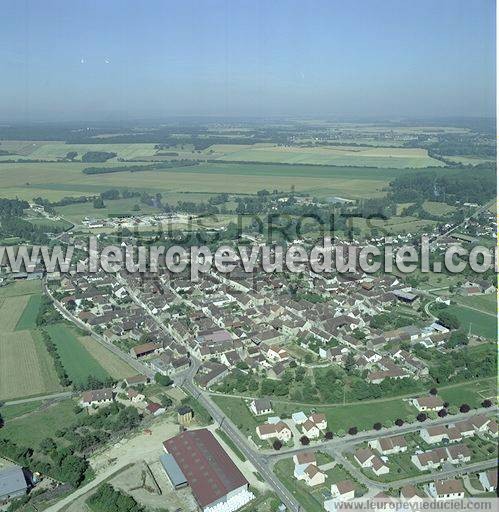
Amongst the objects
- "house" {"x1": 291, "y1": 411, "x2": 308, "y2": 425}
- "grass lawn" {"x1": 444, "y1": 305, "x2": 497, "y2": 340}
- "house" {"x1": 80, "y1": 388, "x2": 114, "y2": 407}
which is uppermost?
"grass lawn" {"x1": 444, "y1": 305, "x2": 497, "y2": 340}

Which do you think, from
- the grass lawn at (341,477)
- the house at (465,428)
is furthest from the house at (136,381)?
the house at (465,428)

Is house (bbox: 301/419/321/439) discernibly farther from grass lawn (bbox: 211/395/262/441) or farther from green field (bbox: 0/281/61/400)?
green field (bbox: 0/281/61/400)

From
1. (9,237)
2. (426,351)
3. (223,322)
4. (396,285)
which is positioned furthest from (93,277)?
(426,351)

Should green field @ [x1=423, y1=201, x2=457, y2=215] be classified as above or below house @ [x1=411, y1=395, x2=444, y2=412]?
above

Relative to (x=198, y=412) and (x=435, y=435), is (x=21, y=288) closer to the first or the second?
(x=198, y=412)

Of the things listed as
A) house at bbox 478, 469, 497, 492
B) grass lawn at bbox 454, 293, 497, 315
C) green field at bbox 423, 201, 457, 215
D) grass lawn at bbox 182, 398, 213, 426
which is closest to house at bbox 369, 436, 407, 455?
house at bbox 478, 469, 497, 492

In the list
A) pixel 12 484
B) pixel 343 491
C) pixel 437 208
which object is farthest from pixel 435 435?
pixel 437 208

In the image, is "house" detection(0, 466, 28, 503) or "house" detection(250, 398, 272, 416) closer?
"house" detection(0, 466, 28, 503)
